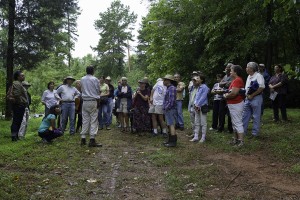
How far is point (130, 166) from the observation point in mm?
6781

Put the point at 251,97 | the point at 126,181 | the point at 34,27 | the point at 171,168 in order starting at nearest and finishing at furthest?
1. the point at 126,181
2. the point at 171,168
3. the point at 251,97
4. the point at 34,27

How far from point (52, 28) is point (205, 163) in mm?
11933

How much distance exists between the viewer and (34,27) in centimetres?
1539

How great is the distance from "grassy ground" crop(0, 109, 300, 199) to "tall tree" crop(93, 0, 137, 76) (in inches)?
1646

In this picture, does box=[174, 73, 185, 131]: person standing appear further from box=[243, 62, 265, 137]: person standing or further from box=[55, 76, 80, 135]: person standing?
box=[55, 76, 80, 135]: person standing

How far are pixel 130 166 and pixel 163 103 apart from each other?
2.92 meters

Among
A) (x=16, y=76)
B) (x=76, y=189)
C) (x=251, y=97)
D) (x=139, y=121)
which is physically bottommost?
(x=76, y=189)

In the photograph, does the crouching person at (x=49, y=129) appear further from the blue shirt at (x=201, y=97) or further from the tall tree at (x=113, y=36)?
the tall tree at (x=113, y=36)

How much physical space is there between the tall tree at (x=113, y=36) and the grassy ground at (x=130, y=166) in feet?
137

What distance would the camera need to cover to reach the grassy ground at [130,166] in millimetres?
5105

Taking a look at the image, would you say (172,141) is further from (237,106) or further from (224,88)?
(224,88)

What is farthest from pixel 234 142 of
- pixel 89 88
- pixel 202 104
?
pixel 89 88

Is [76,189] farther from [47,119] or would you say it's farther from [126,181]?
[47,119]

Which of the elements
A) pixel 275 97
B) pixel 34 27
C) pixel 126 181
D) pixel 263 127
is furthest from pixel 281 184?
pixel 34 27
